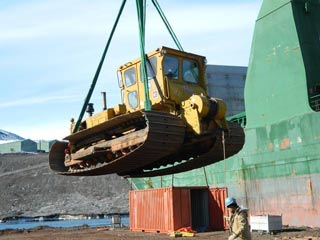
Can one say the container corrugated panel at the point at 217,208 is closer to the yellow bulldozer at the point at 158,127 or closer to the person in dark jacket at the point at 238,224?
the yellow bulldozer at the point at 158,127

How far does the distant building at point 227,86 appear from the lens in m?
32.2

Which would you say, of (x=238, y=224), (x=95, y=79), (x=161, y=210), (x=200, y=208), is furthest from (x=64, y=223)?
(x=238, y=224)

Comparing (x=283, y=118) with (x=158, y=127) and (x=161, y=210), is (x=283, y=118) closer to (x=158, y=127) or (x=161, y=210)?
(x=161, y=210)

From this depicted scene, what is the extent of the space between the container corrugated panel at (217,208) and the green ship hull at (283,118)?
5.68ft

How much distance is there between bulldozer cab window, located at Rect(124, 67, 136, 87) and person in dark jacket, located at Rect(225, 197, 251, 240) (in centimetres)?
582

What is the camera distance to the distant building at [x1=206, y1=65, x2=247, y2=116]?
32.2 metres

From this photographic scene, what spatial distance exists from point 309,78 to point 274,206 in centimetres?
556

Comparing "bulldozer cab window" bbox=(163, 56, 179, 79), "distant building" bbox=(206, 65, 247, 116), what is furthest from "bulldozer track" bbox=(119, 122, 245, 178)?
"distant building" bbox=(206, 65, 247, 116)

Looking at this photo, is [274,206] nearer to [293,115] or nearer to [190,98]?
[293,115]

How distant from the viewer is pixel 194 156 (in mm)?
11656

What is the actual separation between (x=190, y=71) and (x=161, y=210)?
10075mm

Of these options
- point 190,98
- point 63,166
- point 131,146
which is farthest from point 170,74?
point 63,166

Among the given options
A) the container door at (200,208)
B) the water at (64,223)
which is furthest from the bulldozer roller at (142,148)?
the water at (64,223)

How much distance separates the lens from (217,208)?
20438 millimetres
